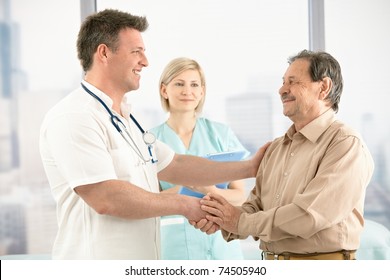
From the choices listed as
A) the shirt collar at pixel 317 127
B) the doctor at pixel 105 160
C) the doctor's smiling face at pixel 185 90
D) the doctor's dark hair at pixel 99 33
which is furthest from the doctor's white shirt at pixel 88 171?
the doctor's smiling face at pixel 185 90

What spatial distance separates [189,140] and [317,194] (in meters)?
1.01

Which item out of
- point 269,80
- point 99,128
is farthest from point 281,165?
point 269,80

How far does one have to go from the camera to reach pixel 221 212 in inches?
81.3

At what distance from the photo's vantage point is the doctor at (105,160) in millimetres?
1827

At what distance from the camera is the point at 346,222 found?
1.84m

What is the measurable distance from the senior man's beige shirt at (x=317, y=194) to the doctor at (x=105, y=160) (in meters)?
0.29

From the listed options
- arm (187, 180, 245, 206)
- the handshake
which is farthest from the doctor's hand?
arm (187, 180, 245, 206)

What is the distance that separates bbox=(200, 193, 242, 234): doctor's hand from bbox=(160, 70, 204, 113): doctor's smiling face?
706 millimetres

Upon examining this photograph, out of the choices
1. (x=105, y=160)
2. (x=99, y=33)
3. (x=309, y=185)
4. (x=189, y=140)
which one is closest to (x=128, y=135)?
(x=105, y=160)

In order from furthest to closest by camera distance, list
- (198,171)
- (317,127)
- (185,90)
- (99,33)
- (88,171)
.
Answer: (185,90) → (198,171) → (99,33) → (317,127) → (88,171)

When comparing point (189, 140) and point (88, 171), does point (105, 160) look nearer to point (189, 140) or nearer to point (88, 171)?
point (88, 171)

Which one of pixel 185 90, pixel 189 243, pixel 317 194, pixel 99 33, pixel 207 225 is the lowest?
pixel 189 243

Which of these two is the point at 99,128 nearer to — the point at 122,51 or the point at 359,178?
the point at 122,51

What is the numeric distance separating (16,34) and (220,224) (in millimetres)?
1974
